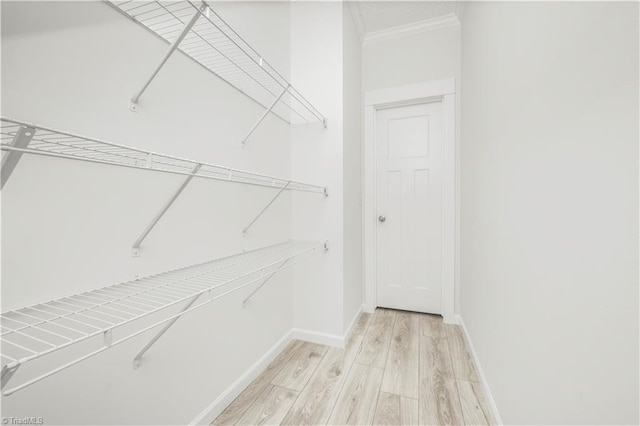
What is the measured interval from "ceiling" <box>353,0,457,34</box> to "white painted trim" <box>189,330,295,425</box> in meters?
2.62

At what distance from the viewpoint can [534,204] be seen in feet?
2.85

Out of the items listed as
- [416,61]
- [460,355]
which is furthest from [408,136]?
[460,355]

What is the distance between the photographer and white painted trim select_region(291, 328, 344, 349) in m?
1.89

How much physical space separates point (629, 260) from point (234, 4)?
176 cm

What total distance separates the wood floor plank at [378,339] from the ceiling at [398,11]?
2.58 metres

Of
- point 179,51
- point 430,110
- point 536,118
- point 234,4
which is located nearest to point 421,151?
point 430,110

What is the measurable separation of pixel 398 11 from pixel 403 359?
263 centimetres

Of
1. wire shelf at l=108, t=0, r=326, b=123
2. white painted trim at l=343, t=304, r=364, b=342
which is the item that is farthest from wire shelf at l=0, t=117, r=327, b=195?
white painted trim at l=343, t=304, r=364, b=342

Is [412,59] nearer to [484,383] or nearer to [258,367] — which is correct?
[484,383]

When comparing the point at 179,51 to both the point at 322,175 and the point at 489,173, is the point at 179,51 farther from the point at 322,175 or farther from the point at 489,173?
the point at 489,173

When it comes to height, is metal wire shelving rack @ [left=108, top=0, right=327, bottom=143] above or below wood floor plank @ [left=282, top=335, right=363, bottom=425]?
above

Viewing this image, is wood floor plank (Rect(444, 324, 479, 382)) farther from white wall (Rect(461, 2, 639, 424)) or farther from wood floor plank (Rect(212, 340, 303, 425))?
wood floor plank (Rect(212, 340, 303, 425))

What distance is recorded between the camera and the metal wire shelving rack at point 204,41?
81 cm

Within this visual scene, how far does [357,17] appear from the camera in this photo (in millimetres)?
2199
